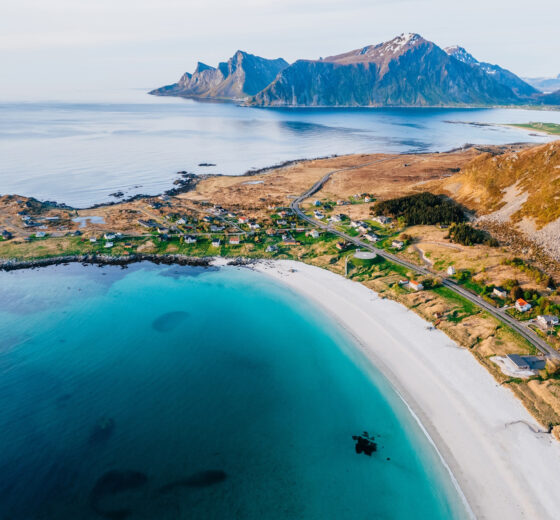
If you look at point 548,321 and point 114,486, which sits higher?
point 548,321

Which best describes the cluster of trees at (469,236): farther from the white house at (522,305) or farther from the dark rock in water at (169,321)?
the dark rock in water at (169,321)

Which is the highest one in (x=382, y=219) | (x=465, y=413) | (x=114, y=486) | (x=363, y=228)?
(x=382, y=219)

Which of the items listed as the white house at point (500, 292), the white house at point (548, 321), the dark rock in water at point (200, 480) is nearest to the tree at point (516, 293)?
the white house at point (500, 292)

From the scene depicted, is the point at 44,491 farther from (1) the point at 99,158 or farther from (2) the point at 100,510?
(1) the point at 99,158

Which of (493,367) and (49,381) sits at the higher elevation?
(493,367)

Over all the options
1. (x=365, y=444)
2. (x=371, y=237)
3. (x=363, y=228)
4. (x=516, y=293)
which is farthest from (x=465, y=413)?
(x=363, y=228)

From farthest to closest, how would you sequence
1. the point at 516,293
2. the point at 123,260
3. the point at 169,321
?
the point at 123,260, the point at 169,321, the point at 516,293

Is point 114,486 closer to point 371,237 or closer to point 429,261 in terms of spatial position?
point 429,261

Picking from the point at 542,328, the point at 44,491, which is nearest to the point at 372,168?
the point at 542,328
